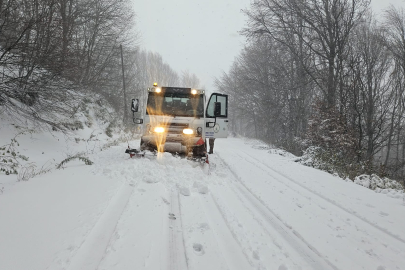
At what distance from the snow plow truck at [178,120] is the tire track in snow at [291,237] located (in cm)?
239

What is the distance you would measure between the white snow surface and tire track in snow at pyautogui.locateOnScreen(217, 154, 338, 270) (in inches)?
0.5

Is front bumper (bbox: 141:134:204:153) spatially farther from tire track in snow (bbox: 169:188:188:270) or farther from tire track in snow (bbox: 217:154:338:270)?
tire track in snow (bbox: 169:188:188:270)

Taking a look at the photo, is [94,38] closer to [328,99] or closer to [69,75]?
[69,75]

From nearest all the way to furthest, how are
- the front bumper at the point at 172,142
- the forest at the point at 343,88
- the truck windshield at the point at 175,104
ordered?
the front bumper at the point at 172,142 → the truck windshield at the point at 175,104 → the forest at the point at 343,88

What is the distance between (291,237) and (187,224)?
1.35 m

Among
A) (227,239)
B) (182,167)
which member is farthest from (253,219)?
(182,167)

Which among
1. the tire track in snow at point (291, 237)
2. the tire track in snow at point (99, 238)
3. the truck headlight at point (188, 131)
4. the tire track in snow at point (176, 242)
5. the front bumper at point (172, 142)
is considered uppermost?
the truck headlight at point (188, 131)

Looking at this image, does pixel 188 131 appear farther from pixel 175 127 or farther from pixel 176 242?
pixel 176 242

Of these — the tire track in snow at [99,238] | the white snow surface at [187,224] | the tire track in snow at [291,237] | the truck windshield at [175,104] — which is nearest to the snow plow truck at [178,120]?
Answer: the truck windshield at [175,104]

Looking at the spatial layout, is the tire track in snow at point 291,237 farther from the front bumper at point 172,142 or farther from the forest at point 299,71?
the forest at point 299,71

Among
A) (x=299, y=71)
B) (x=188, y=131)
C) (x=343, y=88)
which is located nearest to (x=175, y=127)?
(x=188, y=131)

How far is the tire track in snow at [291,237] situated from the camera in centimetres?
222

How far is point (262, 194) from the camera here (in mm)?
4234

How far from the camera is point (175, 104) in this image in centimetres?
695
